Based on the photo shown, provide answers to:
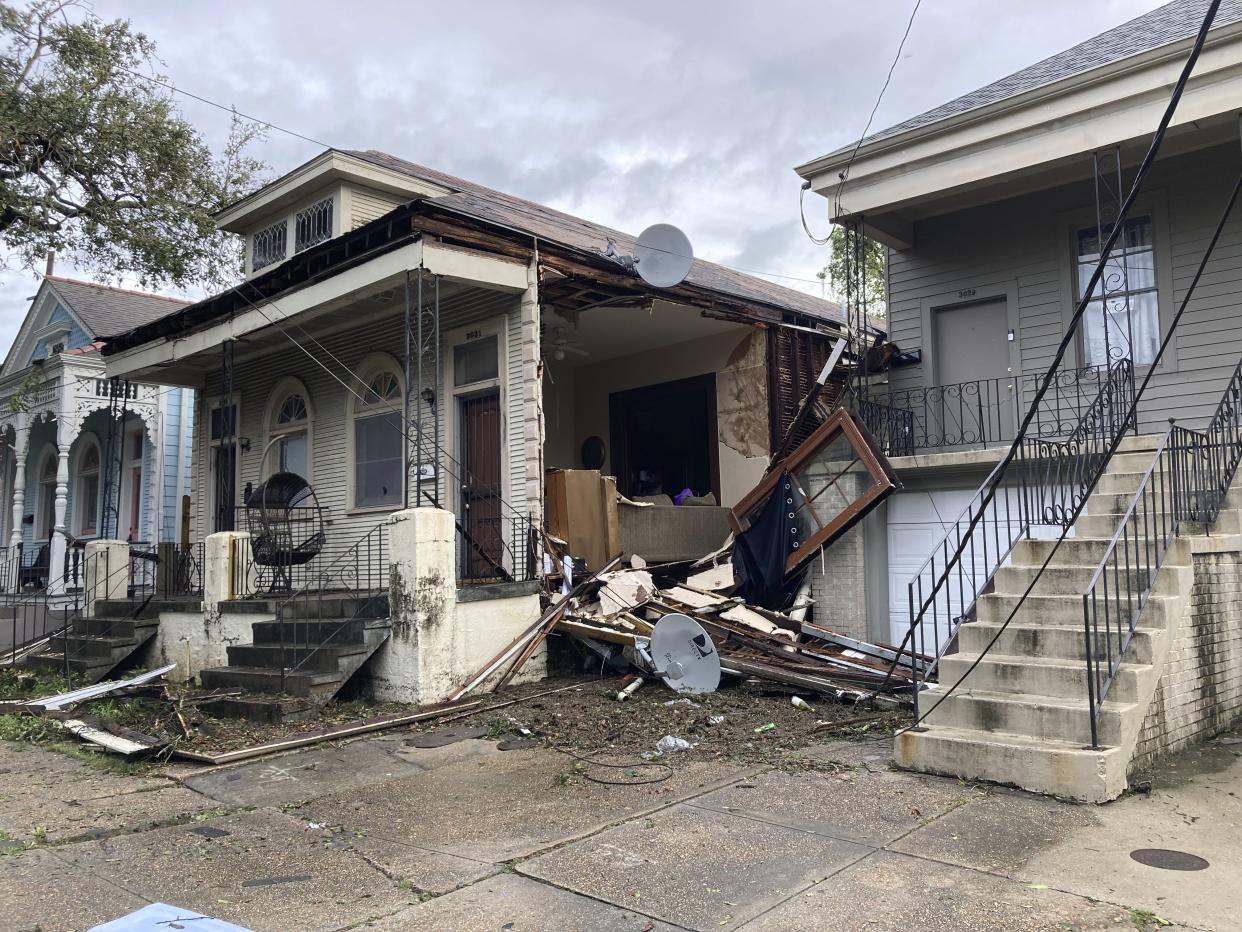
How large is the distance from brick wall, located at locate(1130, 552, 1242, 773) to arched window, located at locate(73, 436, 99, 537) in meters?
21.2

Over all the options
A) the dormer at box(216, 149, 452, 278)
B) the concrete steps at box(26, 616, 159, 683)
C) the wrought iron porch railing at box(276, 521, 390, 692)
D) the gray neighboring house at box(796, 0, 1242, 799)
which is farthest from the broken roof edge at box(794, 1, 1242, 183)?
the concrete steps at box(26, 616, 159, 683)

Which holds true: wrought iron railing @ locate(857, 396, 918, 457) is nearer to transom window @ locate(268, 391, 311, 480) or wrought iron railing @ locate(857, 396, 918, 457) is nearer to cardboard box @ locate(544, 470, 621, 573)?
cardboard box @ locate(544, 470, 621, 573)

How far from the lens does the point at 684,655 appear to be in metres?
8.42

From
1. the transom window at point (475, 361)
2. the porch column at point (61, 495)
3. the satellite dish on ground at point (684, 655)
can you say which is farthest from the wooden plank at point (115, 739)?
the porch column at point (61, 495)

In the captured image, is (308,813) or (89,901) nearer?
(89,901)

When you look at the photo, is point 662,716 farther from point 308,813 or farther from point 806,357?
point 806,357

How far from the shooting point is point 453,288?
10.9 metres

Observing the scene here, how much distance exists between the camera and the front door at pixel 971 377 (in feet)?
37.2

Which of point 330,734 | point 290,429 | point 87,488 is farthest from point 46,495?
point 330,734

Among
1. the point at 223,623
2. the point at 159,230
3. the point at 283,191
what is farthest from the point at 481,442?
the point at 159,230

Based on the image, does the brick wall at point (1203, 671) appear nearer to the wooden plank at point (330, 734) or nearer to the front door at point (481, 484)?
the wooden plank at point (330, 734)

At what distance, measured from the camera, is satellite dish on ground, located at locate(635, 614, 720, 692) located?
8.35m

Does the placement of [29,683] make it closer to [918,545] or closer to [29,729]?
[29,729]

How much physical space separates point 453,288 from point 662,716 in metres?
5.80
